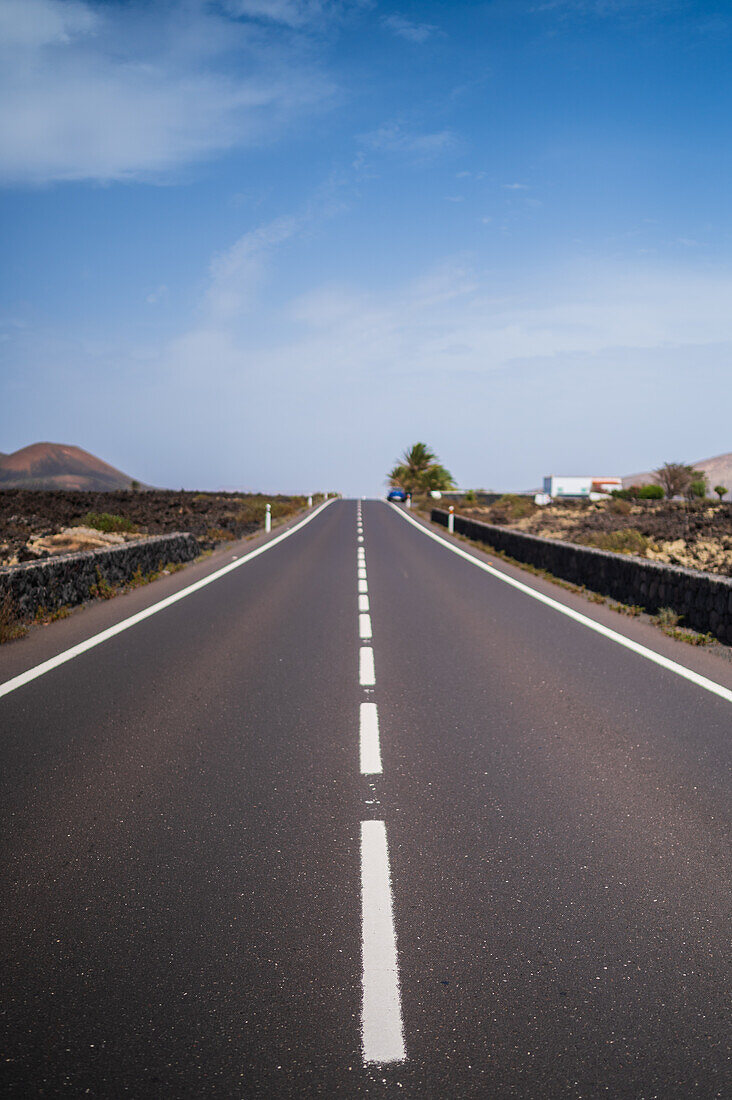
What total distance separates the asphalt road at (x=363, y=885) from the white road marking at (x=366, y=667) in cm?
5

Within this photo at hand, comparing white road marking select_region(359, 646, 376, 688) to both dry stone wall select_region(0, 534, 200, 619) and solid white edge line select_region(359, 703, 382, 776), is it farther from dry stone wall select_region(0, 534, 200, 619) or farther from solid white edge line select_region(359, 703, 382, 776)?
dry stone wall select_region(0, 534, 200, 619)

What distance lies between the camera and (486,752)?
5.36 meters

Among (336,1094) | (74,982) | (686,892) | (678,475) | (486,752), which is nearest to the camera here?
(336,1094)

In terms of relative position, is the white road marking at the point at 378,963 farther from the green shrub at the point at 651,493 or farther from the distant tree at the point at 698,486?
the distant tree at the point at 698,486

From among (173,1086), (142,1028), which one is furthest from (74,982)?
(173,1086)

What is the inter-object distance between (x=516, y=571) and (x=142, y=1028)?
52.7 feet

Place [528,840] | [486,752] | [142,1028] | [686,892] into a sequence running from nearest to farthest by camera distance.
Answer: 1. [142,1028]
2. [686,892]
3. [528,840]
4. [486,752]

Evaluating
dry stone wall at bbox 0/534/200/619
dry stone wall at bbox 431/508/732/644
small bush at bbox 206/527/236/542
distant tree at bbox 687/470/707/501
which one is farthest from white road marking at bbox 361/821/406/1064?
distant tree at bbox 687/470/707/501

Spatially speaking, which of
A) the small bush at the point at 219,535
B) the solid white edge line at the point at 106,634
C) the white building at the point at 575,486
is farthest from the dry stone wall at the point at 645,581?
the white building at the point at 575,486

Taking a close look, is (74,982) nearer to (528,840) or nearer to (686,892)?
(528,840)

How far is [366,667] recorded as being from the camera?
7992 millimetres

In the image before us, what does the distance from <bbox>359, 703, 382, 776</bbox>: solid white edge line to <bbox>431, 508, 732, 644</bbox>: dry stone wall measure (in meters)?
5.25

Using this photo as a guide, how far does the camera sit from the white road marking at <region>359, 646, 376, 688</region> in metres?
7.40

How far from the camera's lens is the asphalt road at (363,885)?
249 cm
